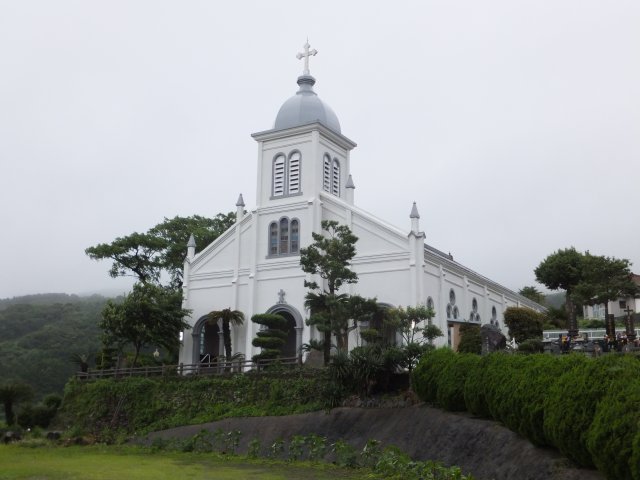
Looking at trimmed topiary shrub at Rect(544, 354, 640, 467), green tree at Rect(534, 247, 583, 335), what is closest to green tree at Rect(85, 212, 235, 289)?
green tree at Rect(534, 247, 583, 335)

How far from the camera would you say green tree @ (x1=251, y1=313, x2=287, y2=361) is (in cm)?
3500

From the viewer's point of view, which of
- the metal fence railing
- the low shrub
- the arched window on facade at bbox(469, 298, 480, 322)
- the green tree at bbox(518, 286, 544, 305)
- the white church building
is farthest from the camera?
the green tree at bbox(518, 286, 544, 305)

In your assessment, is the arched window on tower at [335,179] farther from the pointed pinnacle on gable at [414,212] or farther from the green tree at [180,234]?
the green tree at [180,234]

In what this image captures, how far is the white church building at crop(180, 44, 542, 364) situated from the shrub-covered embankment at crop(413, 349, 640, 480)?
638 inches

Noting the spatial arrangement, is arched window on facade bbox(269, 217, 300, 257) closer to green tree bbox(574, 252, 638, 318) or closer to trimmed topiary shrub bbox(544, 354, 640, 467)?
green tree bbox(574, 252, 638, 318)

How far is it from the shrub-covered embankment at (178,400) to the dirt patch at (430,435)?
1.12 m

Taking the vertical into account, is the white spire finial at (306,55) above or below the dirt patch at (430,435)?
above

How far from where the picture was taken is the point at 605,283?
40.8 metres

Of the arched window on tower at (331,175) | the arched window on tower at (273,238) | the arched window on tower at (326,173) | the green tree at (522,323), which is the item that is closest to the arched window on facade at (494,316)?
the green tree at (522,323)

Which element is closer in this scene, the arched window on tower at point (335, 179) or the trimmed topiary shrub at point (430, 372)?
the trimmed topiary shrub at point (430, 372)

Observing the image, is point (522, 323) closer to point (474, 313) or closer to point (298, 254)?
point (474, 313)

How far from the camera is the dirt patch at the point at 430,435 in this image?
51.1 feet

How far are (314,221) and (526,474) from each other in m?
25.3

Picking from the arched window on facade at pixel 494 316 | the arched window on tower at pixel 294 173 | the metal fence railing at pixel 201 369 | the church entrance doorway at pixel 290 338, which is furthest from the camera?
the arched window on facade at pixel 494 316
